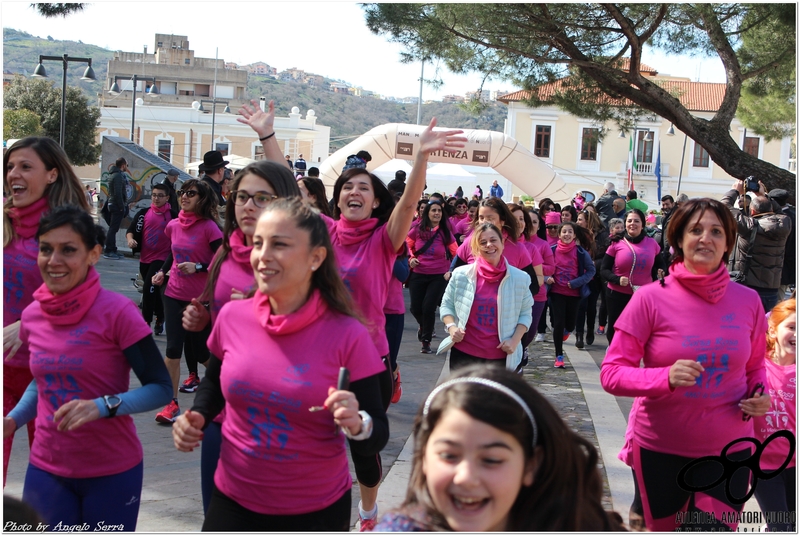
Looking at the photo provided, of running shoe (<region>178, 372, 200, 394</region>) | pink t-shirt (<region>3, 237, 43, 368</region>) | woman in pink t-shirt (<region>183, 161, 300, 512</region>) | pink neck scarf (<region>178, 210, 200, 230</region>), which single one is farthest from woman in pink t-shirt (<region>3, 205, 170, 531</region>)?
running shoe (<region>178, 372, 200, 394</region>)

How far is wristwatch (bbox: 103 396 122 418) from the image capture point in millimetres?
3244

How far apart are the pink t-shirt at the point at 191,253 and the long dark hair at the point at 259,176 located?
2.63 meters

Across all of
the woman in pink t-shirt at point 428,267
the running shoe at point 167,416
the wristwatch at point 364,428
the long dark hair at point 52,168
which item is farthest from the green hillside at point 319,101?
the wristwatch at point 364,428

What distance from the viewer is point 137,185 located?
810 inches

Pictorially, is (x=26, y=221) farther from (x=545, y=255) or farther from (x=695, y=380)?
(x=545, y=255)

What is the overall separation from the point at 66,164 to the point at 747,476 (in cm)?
347

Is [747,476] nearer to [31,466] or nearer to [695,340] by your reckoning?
[695,340]

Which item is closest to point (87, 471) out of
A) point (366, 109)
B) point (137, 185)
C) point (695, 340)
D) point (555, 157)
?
point (695, 340)

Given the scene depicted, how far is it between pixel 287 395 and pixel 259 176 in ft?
4.68

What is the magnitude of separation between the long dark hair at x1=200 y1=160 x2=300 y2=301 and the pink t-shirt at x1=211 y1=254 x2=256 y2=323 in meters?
0.05

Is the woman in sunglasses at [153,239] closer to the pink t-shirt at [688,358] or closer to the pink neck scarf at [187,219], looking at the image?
the pink neck scarf at [187,219]

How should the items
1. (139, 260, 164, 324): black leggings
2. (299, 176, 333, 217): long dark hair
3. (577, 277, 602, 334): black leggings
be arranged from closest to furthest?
(299, 176, 333, 217): long dark hair
(139, 260, 164, 324): black leggings
(577, 277, 602, 334): black leggings

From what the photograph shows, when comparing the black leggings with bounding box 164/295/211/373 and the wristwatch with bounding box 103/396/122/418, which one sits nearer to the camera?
the wristwatch with bounding box 103/396/122/418

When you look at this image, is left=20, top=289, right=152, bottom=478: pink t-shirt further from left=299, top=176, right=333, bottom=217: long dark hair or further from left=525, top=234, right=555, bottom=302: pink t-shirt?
left=525, top=234, right=555, bottom=302: pink t-shirt
